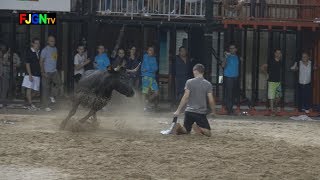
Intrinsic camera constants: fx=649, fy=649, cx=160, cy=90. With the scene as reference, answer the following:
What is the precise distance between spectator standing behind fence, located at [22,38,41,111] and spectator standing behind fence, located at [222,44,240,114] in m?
5.21

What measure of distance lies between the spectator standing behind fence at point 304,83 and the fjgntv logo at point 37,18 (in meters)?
7.10

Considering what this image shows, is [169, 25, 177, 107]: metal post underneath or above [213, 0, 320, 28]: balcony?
underneath

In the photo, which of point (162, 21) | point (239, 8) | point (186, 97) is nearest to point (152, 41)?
point (162, 21)

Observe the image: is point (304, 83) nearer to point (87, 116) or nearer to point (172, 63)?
point (172, 63)

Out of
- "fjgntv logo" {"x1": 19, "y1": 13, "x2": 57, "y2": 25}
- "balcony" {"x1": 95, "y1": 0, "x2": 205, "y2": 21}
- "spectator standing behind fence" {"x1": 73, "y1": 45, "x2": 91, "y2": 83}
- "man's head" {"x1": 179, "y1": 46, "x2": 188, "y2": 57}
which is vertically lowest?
"spectator standing behind fence" {"x1": 73, "y1": 45, "x2": 91, "y2": 83}

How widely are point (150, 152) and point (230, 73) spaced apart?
25.5ft

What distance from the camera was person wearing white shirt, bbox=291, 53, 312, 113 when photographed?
1831 cm

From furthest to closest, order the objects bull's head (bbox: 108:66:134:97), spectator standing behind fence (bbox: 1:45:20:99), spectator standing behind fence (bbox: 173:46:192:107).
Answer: spectator standing behind fence (bbox: 173:46:192:107)
spectator standing behind fence (bbox: 1:45:20:99)
bull's head (bbox: 108:66:134:97)

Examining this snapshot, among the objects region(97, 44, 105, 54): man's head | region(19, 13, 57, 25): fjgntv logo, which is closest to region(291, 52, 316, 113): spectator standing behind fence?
region(97, 44, 105, 54): man's head

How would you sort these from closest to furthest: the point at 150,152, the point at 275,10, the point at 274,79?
the point at 150,152 < the point at 274,79 < the point at 275,10

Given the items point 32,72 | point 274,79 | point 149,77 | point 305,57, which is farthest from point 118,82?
point 305,57

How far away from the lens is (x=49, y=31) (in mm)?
19406

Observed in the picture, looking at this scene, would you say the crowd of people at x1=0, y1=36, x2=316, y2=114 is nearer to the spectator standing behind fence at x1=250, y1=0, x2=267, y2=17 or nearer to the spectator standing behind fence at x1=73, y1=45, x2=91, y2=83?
the spectator standing behind fence at x1=73, y1=45, x2=91, y2=83

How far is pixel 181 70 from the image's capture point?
18594 millimetres
